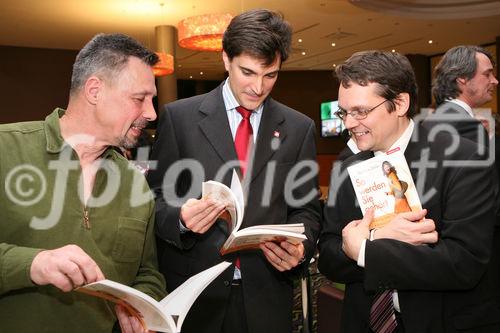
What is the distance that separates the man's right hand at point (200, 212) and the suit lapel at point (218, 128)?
1.23 feet

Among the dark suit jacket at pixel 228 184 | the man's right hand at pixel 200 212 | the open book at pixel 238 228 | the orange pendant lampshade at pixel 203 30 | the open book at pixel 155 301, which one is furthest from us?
the orange pendant lampshade at pixel 203 30

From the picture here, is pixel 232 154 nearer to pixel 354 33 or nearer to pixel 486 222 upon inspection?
pixel 486 222

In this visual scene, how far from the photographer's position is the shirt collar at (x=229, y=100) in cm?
203

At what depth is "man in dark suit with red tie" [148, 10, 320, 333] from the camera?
1.91 metres

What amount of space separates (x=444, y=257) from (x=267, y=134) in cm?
83

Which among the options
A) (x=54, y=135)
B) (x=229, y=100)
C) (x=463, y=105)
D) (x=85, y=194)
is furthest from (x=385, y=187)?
(x=463, y=105)

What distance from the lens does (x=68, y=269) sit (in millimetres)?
1178

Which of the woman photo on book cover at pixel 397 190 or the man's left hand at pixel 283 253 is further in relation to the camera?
the man's left hand at pixel 283 253

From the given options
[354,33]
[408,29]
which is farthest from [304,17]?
[408,29]

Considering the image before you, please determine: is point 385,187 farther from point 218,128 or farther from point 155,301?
point 155,301

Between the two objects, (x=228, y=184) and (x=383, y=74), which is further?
(x=228, y=184)

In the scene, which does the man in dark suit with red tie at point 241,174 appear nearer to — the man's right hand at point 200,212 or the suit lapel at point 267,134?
the suit lapel at point 267,134

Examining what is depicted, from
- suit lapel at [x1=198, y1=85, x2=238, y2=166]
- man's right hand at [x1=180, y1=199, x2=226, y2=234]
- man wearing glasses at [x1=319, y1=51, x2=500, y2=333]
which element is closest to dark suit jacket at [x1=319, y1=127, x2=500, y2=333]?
man wearing glasses at [x1=319, y1=51, x2=500, y2=333]

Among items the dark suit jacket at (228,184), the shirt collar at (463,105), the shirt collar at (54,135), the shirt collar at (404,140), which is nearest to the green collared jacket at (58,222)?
the shirt collar at (54,135)
